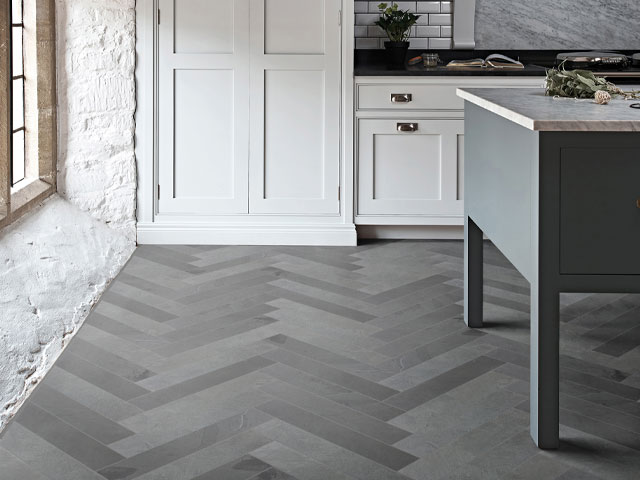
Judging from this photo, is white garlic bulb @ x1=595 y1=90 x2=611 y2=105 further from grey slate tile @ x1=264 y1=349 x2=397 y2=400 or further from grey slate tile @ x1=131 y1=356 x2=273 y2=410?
grey slate tile @ x1=131 y1=356 x2=273 y2=410

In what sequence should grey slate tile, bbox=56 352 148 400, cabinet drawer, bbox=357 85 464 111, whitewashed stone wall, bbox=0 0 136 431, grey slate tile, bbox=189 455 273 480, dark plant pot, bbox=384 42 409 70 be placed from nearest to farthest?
grey slate tile, bbox=189 455 273 480 < grey slate tile, bbox=56 352 148 400 < whitewashed stone wall, bbox=0 0 136 431 < cabinet drawer, bbox=357 85 464 111 < dark plant pot, bbox=384 42 409 70

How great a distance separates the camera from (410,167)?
5.36 m

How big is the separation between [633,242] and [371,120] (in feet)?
9.55

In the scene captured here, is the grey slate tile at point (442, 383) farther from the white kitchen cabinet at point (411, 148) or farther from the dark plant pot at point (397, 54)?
the dark plant pot at point (397, 54)

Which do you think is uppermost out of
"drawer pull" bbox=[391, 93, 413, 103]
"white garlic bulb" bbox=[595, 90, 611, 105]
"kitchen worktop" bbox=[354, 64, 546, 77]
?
"kitchen worktop" bbox=[354, 64, 546, 77]

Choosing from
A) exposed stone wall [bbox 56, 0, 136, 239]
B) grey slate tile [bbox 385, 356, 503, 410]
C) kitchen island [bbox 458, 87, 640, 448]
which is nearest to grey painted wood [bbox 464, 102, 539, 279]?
kitchen island [bbox 458, 87, 640, 448]

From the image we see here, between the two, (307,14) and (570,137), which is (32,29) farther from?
(570,137)

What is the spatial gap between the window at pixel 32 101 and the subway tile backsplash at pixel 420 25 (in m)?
1.98

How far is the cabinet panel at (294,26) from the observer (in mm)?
5199

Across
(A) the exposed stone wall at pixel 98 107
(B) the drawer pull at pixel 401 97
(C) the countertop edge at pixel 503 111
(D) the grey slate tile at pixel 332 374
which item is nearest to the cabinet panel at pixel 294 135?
(B) the drawer pull at pixel 401 97

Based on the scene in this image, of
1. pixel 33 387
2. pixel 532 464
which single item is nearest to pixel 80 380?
pixel 33 387

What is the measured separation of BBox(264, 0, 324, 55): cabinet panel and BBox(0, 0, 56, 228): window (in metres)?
1.25

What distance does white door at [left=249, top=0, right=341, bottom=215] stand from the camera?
17.1ft

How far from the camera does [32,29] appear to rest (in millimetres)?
5090
